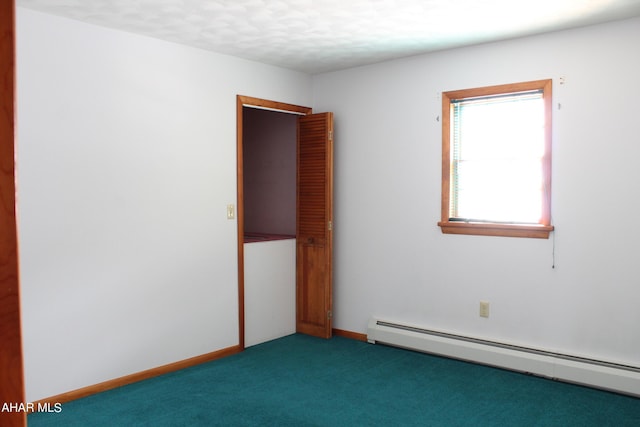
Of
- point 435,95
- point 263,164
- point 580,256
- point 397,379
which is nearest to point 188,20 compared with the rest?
point 435,95

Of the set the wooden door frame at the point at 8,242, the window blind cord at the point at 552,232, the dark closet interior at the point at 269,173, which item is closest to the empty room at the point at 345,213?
the window blind cord at the point at 552,232

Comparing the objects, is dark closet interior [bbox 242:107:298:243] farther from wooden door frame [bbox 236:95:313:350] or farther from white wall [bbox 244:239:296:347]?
wooden door frame [bbox 236:95:313:350]

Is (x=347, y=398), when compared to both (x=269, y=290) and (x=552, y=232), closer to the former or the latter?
(x=269, y=290)

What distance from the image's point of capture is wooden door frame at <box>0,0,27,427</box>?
2.15 ft

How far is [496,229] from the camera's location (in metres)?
3.86

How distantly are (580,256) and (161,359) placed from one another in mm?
3022

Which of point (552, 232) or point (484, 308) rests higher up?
point (552, 232)

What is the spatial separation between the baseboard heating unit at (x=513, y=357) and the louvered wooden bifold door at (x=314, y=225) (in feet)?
1.76

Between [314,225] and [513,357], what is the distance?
6.51ft

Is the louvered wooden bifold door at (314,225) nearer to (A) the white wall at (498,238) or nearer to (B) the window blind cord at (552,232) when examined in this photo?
(A) the white wall at (498,238)

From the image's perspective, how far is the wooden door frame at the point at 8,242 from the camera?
2.15 ft

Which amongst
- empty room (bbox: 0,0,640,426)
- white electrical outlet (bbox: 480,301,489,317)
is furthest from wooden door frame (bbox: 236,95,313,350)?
white electrical outlet (bbox: 480,301,489,317)

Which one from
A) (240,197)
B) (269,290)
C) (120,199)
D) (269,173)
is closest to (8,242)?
(120,199)

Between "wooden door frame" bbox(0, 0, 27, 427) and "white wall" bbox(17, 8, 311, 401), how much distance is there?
265 centimetres
